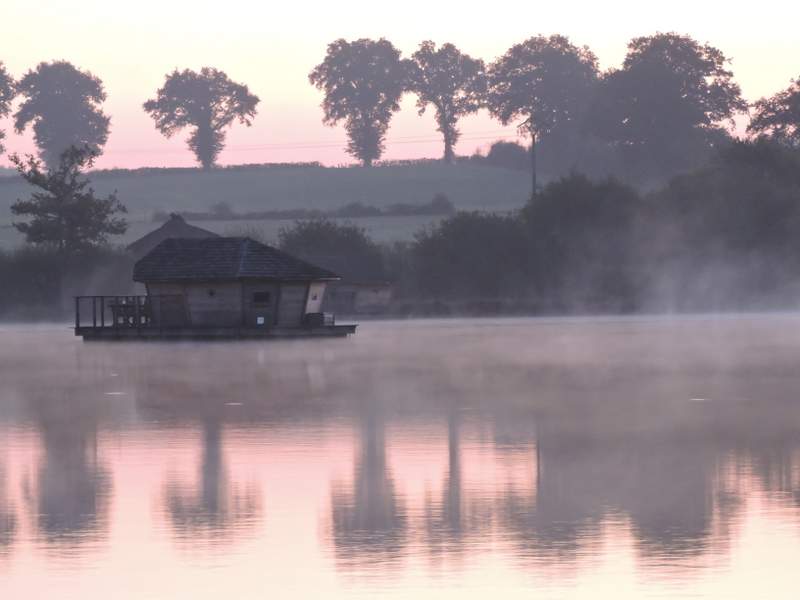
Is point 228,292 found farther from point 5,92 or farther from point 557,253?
point 5,92

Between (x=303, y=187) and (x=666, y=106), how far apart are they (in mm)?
34158

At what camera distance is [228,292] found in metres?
71.2

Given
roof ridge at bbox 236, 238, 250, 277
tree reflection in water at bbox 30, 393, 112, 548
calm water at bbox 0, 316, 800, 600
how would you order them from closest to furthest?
calm water at bbox 0, 316, 800, 600 → tree reflection in water at bbox 30, 393, 112, 548 → roof ridge at bbox 236, 238, 250, 277

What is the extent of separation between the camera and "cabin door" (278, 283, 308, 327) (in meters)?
71.8

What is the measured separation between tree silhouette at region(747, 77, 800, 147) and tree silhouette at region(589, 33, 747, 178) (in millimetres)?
6715

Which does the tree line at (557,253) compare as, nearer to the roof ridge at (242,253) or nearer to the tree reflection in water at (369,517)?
the roof ridge at (242,253)

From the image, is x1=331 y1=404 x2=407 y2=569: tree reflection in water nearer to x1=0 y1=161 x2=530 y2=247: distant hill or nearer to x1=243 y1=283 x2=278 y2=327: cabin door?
x1=243 y1=283 x2=278 y2=327: cabin door

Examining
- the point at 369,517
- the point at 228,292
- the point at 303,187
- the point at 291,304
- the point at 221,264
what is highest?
the point at 303,187

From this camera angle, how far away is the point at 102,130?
194125mm

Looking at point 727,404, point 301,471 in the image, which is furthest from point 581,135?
point 301,471

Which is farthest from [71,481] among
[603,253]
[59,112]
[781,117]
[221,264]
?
[59,112]

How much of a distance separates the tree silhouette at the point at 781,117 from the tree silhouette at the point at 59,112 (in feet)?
223

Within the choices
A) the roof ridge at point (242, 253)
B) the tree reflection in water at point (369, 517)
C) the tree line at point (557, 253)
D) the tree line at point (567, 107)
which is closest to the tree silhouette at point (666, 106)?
the tree line at point (567, 107)

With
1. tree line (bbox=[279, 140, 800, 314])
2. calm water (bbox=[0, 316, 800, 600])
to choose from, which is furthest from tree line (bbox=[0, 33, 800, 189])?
calm water (bbox=[0, 316, 800, 600])
